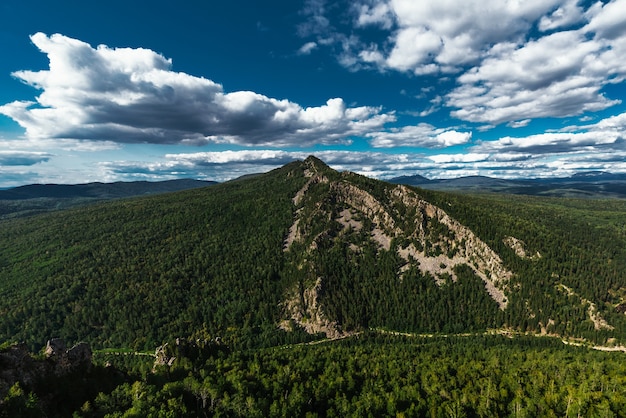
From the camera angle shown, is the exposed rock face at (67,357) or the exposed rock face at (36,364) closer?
the exposed rock face at (36,364)

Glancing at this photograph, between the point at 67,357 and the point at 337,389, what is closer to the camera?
the point at 67,357

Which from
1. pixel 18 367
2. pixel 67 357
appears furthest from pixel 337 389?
pixel 18 367

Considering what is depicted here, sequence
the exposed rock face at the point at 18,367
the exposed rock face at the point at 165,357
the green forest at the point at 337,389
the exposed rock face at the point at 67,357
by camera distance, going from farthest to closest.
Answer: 1. the exposed rock face at the point at 165,357
2. the exposed rock face at the point at 67,357
3. the green forest at the point at 337,389
4. the exposed rock face at the point at 18,367

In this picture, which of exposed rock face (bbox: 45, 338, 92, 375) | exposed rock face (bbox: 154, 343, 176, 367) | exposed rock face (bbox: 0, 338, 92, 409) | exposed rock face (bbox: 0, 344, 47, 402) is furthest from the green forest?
exposed rock face (bbox: 0, 344, 47, 402)

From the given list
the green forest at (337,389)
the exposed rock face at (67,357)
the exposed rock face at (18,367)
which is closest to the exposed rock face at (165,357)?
the green forest at (337,389)

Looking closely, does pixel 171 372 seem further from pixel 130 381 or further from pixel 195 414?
pixel 195 414

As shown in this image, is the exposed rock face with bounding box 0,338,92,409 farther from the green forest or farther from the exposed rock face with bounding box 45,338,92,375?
the green forest

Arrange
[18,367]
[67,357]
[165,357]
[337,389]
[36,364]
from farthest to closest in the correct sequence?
[165,357]
[337,389]
[67,357]
[36,364]
[18,367]

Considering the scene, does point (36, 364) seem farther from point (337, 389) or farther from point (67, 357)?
point (337, 389)

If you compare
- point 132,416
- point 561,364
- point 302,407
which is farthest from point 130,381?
point 561,364

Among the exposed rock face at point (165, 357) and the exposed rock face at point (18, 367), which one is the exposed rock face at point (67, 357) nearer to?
the exposed rock face at point (18, 367)

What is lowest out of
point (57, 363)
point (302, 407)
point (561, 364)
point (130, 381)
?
point (561, 364)
